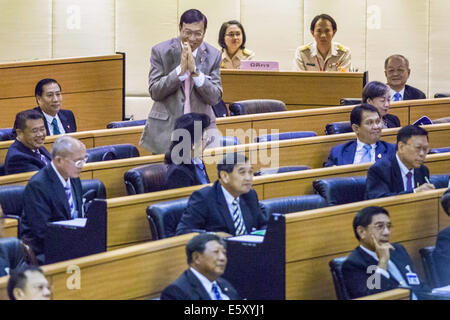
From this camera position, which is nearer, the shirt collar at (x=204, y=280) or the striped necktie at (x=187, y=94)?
the shirt collar at (x=204, y=280)

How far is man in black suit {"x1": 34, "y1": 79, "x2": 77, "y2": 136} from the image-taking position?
512cm

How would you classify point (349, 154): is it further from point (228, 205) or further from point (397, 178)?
point (228, 205)

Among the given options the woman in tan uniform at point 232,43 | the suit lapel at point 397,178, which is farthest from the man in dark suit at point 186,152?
the woman in tan uniform at point 232,43

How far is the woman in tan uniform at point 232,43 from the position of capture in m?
6.72

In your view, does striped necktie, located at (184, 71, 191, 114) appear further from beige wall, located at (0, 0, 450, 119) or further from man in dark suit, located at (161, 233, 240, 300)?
beige wall, located at (0, 0, 450, 119)

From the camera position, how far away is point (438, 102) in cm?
607

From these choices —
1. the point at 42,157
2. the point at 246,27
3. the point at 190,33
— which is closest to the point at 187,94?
the point at 190,33

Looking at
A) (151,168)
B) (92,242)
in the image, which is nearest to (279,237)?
(92,242)

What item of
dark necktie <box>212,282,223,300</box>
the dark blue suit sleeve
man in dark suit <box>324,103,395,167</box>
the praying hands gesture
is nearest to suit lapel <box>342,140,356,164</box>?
man in dark suit <box>324,103,395,167</box>

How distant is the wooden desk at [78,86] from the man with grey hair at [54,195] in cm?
245

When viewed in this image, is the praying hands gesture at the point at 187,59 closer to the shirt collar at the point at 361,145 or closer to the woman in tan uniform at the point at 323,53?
the shirt collar at the point at 361,145

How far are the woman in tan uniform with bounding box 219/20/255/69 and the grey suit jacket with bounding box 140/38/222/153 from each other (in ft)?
7.30
